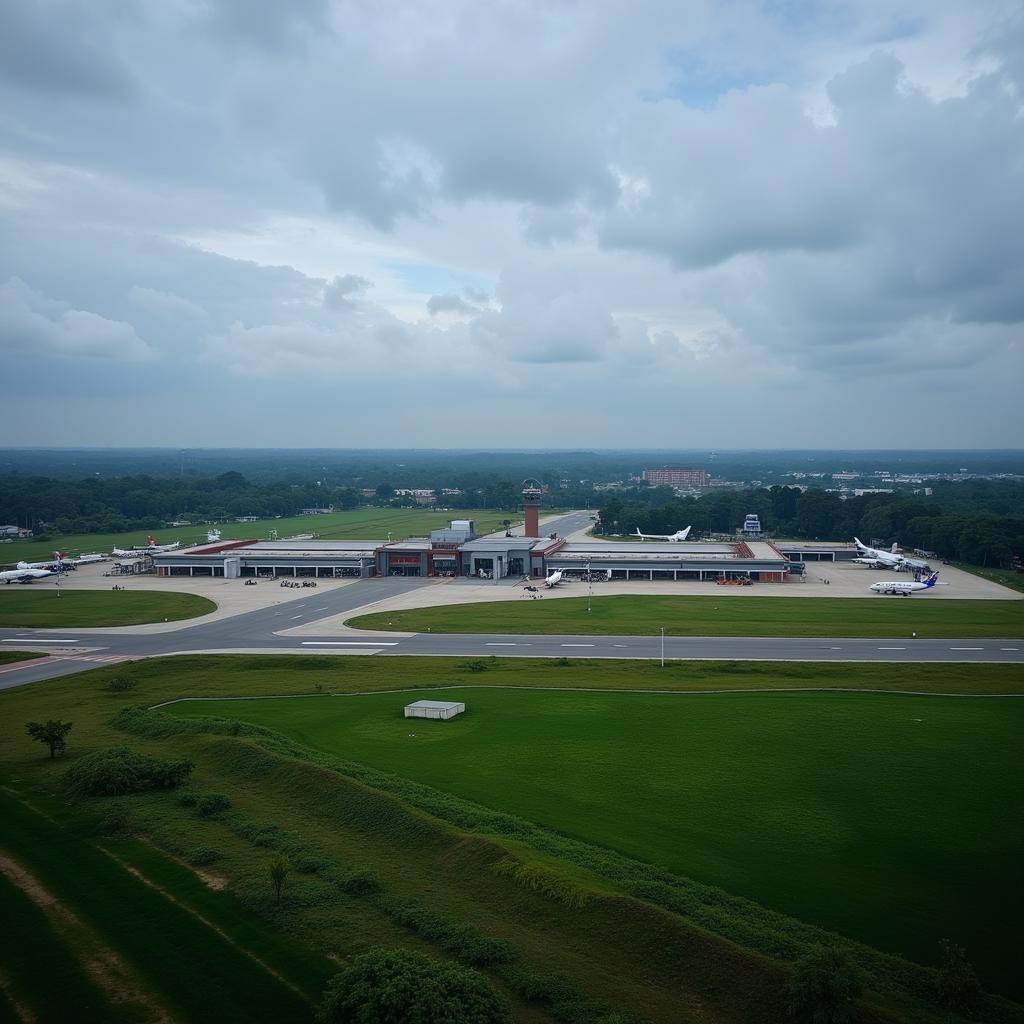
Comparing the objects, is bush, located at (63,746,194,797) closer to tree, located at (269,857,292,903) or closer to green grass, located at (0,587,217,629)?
tree, located at (269,857,292,903)

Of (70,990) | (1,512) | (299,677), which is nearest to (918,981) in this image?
(70,990)

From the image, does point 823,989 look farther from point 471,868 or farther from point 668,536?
point 668,536

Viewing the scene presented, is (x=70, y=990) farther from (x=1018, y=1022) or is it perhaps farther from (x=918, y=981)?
(x=1018, y=1022)

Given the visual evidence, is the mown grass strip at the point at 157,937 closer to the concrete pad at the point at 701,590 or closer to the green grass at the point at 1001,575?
the concrete pad at the point at 701,590

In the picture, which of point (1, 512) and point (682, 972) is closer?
point (682, 972)

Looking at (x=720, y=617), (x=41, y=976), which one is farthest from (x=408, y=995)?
(x=720, y=617)
